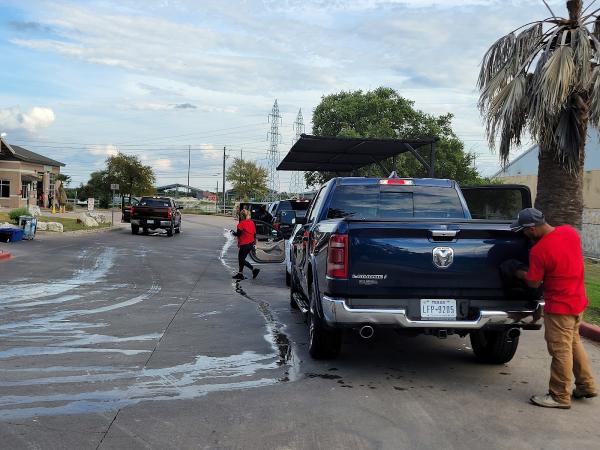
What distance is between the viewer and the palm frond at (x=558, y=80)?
11.3 m

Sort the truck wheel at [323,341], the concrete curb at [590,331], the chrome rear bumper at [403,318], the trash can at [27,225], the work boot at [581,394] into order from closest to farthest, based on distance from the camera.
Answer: the work boot at [581,394]
the chrome rear bumper at [403,318]
the truck wheel at [323,341]
the concrete curb at [590,331]
the trash can at [27,225]

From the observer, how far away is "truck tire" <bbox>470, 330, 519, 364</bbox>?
21.5 feet

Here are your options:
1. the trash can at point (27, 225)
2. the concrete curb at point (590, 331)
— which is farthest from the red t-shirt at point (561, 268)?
the trash can at point (27, 225)

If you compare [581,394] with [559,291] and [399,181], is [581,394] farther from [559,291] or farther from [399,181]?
[399,181]

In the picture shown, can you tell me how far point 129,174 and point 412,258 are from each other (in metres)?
61.0

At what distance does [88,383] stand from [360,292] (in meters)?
2.66

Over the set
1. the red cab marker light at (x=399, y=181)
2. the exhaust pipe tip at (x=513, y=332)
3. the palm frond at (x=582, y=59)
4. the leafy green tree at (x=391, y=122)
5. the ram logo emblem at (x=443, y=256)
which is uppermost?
the leafy green tree at (x=391, y=122)

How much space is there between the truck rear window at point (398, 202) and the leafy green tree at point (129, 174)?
192 ft

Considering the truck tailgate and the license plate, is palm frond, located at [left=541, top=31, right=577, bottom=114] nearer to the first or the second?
the truck tailgate

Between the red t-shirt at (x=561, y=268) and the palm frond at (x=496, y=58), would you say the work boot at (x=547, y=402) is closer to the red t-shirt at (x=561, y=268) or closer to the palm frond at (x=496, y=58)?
the red t-shirt at (x=561, y=268)

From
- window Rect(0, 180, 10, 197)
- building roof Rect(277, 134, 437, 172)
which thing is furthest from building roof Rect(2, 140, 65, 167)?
building roof Rect(277, 134, 437, 172)

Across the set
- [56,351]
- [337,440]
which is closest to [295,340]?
[56,351]

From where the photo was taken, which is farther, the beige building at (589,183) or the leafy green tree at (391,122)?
the leafy green tree at (391,122)

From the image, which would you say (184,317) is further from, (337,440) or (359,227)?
(337,440)
